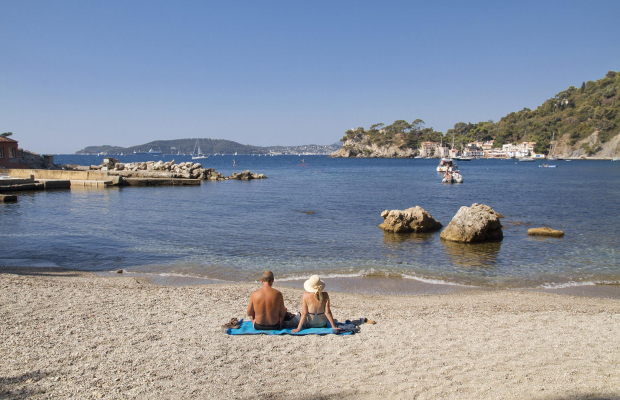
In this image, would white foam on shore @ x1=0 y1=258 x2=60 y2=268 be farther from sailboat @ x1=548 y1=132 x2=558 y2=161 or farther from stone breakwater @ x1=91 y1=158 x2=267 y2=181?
sailboat @ x1=548 y1=132 x2=558 y2=161

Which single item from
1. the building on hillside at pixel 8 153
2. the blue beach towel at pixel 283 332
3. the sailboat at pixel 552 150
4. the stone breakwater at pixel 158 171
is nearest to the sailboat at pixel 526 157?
the sailboat at pixel 552 150

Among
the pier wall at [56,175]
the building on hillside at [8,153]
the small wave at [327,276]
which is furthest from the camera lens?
the building on hillside at [8,153]

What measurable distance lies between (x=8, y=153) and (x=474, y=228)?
50.3 meters

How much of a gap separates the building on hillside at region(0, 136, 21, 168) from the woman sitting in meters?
50.2

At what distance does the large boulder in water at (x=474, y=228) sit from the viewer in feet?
60.5

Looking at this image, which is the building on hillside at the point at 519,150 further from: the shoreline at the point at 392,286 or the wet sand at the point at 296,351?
the wet sand at the point at 296,351

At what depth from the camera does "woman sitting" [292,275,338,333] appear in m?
7.52

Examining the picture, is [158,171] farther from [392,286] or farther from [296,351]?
[296,351]

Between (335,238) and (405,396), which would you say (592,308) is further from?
(335,238)

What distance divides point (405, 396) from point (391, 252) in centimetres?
1192

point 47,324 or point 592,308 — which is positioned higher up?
point 47,324

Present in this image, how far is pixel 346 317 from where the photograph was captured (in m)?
8.72

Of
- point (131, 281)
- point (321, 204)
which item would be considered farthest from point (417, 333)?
point (321, 204)

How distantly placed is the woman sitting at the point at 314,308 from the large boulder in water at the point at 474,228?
12.7 m
